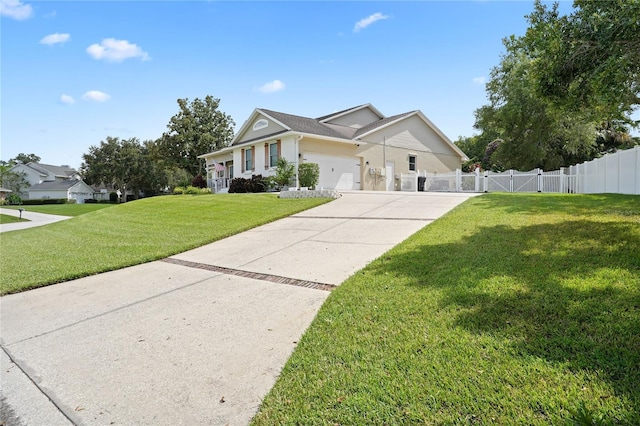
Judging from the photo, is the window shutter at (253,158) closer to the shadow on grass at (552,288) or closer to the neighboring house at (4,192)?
the shadow on grass at (552,288)

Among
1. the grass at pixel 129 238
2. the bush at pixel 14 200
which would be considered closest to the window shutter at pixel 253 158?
the grass at pixel 129 238

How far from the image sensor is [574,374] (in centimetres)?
219

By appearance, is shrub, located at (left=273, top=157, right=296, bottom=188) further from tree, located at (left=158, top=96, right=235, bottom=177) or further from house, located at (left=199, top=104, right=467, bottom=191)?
tree, located at (left=158, top=96, right=235, bottom=177)

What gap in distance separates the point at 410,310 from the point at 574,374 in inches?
55.6

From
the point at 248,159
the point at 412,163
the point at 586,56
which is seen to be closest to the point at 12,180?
the point at 248,159

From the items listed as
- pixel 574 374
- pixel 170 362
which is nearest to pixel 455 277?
pixel 574 374

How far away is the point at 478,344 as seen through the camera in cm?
263

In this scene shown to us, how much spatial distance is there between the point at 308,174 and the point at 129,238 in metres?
9.99

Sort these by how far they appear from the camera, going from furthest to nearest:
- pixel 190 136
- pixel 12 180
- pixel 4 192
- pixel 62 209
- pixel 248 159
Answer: pixel 12 180 < pixel 4 192 < pixel 190 136 < pixel 62 209 < pixel 248 159

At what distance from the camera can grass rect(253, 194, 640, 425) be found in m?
2.01

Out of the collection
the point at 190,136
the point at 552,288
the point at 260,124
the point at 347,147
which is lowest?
the point at 552,288

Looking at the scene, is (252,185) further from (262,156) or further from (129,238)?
(129,238)

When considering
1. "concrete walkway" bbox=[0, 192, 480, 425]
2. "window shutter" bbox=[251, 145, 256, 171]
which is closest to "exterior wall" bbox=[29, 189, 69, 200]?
"window shutter" bbox=[251, 145, 256, 171]

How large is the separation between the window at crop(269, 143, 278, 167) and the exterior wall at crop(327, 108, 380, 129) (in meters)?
5.69
